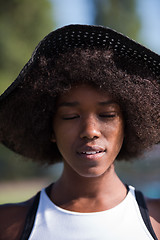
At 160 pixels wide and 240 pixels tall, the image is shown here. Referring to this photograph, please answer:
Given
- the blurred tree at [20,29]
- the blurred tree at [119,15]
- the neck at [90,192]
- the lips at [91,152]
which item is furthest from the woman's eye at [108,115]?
the blurred tree at [119,15]

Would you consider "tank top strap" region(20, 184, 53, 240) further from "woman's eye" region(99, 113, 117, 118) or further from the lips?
"woman's eye" region(99, 113, 117, 118)

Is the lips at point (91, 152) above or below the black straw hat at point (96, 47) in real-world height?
below

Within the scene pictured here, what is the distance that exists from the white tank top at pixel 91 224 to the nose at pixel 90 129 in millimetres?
447

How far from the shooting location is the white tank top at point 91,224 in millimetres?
1771

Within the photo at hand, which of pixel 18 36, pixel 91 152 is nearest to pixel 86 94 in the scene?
pixel 91 152

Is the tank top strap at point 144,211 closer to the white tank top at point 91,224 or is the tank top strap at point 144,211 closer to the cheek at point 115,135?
the white tank top at point 91,224

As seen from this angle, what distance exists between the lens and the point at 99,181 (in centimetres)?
196

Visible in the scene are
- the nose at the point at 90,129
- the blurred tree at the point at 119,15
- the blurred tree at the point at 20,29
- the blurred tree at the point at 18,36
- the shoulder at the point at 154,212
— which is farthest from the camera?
the blurred tree at the point at 119,15

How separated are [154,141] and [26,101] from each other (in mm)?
831

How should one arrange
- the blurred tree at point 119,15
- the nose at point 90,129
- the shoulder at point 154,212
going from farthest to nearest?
1. the blurred tree at point 119,15
2. the shoulder at point 154,212
3. the nose at point 90,129

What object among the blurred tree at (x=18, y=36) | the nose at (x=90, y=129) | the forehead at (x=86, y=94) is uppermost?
the forehead at (x=86, y=94)

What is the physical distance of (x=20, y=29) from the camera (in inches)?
490

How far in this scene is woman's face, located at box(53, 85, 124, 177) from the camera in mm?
1767

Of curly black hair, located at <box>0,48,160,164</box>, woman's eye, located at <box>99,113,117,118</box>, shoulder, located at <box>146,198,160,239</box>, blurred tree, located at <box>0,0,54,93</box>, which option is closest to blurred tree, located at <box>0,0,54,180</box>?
blurred tree, located at <box>0,0,54,93</box>
